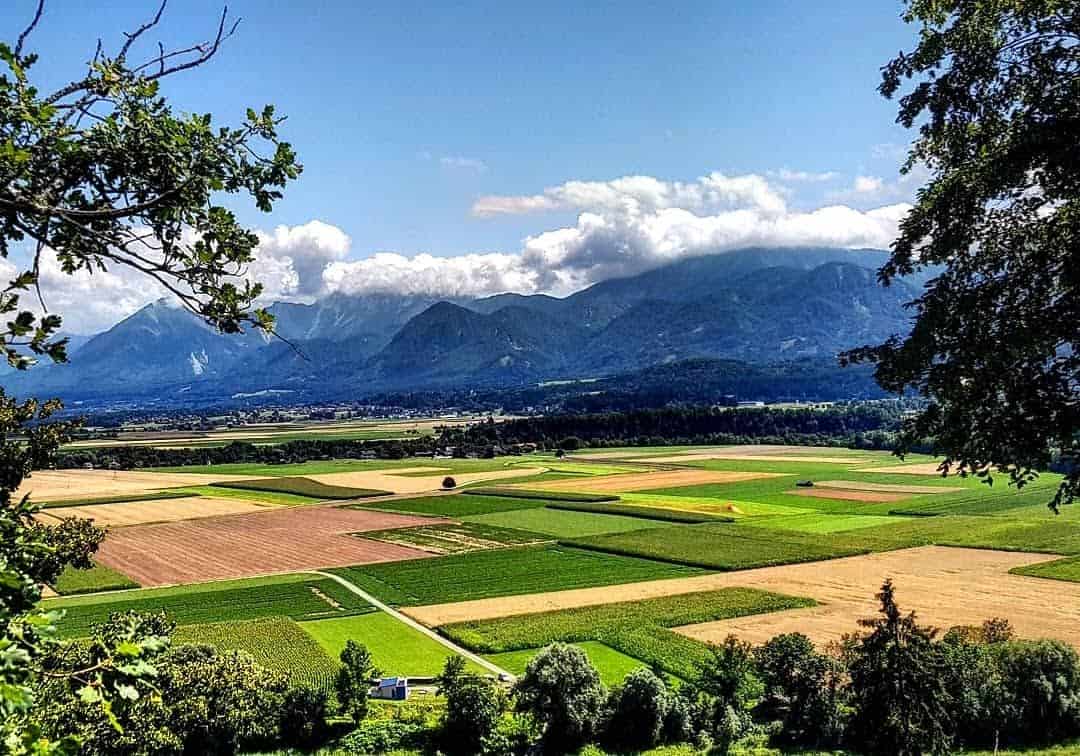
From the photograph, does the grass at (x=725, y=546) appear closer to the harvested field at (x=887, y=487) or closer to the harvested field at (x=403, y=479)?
the harvested field at (x=887, y=487)

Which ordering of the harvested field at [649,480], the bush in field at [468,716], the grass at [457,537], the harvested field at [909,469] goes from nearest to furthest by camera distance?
the bush in field at [468,716] < the grass at [457,537] < the harvested field at [649,480] < the harvested field at [909,469]

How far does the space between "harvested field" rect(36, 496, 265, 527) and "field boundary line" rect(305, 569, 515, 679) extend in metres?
36.5

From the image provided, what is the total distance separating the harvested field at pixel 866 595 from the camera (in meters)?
46.1

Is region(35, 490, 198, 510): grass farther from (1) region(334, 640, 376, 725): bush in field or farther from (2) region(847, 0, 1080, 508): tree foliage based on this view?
(2) region(847, 0, 1080, 508): tree foliage

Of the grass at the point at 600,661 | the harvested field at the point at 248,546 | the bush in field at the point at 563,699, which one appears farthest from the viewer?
the harvested field at the point at 248,546

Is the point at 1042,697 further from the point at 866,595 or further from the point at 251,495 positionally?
the point at 251,495

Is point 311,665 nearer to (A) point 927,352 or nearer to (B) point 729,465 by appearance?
(A) point 927,352

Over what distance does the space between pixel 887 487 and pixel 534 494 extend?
4861 centimetres

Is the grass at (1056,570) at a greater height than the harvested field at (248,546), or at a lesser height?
greater

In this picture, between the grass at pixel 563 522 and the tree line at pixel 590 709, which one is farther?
the grass at pixel 563 522

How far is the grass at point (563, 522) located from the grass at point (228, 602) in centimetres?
→ 2815

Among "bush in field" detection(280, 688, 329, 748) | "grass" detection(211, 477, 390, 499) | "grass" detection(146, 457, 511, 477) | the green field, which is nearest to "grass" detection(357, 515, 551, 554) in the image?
the green field

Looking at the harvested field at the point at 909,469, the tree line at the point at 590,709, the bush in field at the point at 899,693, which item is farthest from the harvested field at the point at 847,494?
the bush in field at the point at 899,693

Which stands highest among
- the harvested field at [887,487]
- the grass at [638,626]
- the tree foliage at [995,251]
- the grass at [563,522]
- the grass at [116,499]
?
the tree foliage at [995,251]
